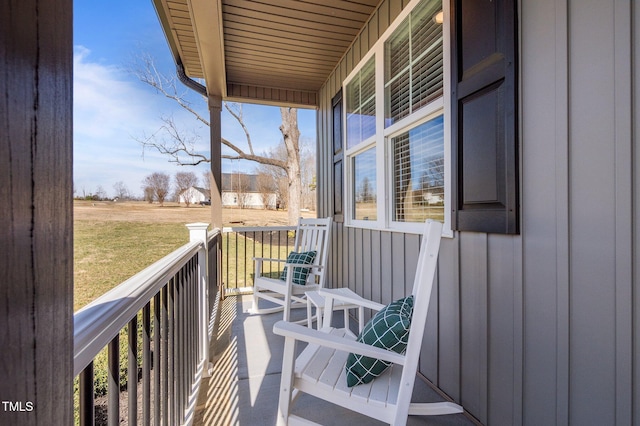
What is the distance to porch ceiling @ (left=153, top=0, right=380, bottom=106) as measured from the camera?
2664 mm

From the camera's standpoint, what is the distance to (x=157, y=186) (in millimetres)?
3074

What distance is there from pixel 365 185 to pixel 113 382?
2587 millimetres

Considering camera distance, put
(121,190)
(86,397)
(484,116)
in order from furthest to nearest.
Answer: (121,190), (484,116), (86,397)

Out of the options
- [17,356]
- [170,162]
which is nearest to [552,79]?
[17,356]

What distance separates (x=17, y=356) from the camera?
33 cm

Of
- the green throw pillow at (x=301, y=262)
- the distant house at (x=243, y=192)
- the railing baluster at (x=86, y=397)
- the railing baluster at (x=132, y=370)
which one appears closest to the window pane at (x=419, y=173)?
the green throw pillow at (x=301, y=262)

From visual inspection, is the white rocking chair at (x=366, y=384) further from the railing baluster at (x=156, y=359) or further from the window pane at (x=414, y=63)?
the window pane at (x=414, y=63)

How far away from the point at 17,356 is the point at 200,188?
4.41 metres

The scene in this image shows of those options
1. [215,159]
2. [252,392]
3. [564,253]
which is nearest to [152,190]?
[215,159]

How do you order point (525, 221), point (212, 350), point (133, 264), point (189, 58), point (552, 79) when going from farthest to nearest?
point (189, 58) < point (212, 350) < point (133, 264) < point (525, 221) < point (552, 79)

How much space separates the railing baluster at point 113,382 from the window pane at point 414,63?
2008 mm

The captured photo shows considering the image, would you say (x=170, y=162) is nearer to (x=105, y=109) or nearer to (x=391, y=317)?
(x=105, y=109)

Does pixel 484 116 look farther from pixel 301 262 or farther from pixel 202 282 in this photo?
pixel 301 262

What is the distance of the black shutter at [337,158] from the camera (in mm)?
3662
